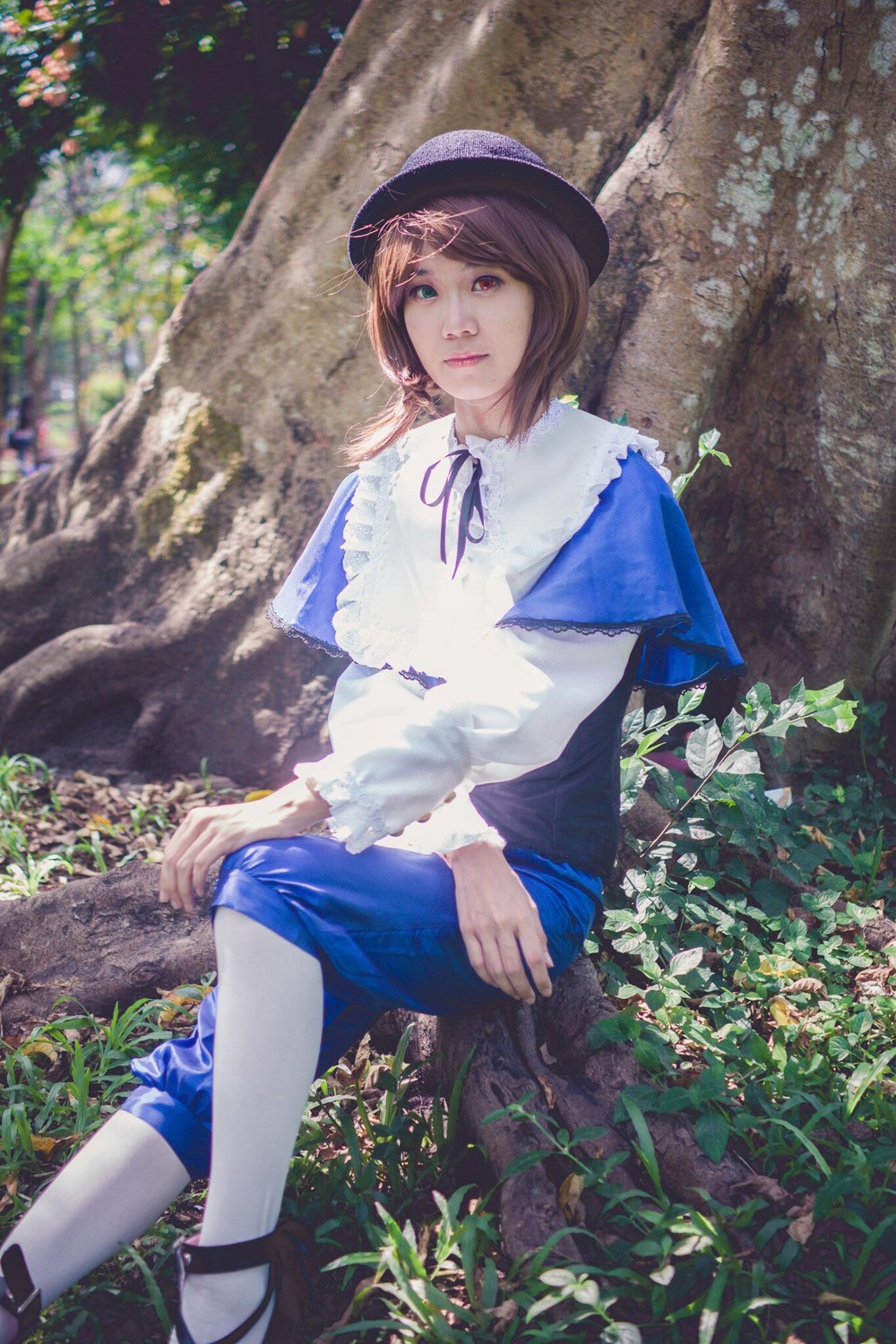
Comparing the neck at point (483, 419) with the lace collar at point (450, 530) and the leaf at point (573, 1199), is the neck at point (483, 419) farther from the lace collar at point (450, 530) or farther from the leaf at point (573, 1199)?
the leaf at point (573, 1199)

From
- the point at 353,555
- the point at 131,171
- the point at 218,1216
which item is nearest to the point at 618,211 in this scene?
the point at 353,555

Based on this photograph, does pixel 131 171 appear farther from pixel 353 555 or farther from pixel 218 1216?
pixel 218 1216

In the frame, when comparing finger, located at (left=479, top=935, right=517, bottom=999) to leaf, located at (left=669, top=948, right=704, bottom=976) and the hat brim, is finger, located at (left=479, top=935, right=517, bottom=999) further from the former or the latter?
the hat brim

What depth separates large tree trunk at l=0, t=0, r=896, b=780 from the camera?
8.99ft

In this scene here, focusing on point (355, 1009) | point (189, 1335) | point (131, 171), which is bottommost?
point (189, 1335)

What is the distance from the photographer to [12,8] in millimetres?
4211

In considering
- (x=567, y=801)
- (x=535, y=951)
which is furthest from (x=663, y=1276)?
(x=567, y=801)

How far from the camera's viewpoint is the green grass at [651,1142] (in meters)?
1.50

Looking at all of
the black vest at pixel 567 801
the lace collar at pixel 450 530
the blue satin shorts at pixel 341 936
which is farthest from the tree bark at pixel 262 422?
the blue satin shorts at pixel 341 936

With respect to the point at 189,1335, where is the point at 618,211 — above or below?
above

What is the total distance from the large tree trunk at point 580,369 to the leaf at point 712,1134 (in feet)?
5.21

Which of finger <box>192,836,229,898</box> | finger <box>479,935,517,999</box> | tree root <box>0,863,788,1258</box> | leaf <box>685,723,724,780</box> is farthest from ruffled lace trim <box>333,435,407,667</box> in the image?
leaf <box>685,723,724,780</box>

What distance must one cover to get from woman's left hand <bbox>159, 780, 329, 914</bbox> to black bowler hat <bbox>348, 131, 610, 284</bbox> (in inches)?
39.9

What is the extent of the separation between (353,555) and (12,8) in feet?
12.2
